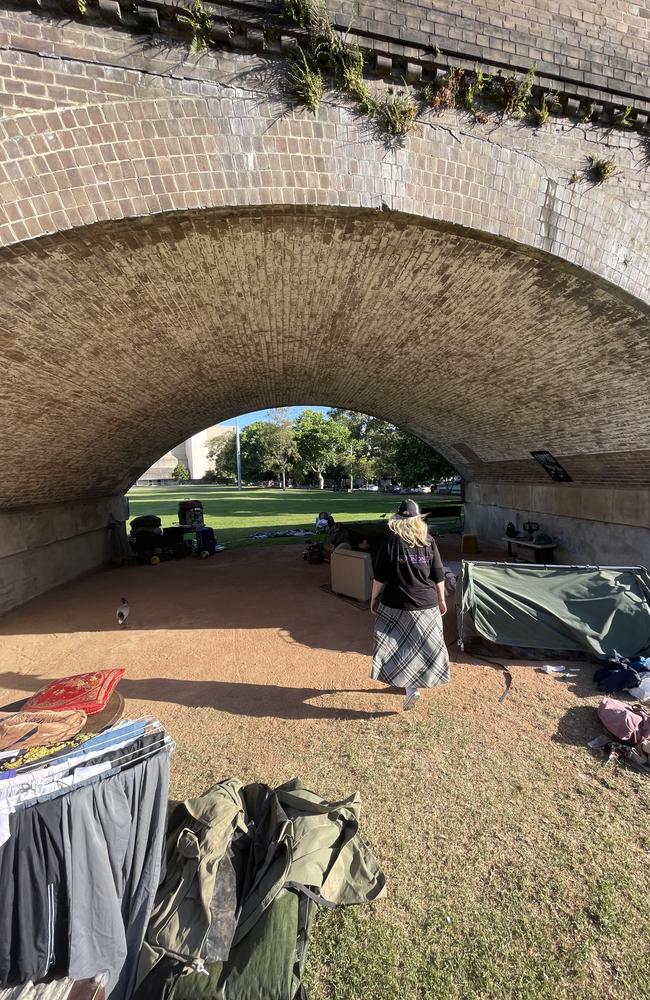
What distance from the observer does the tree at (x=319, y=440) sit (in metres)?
42.4

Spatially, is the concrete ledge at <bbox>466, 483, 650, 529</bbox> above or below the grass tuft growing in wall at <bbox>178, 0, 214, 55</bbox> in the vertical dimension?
below

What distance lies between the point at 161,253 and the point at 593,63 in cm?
543

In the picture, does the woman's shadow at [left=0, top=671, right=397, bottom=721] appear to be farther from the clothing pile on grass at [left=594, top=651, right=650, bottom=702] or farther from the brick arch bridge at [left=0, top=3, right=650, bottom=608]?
the brick arch bridge at [left=0, top=3, right=650, bottom=608]

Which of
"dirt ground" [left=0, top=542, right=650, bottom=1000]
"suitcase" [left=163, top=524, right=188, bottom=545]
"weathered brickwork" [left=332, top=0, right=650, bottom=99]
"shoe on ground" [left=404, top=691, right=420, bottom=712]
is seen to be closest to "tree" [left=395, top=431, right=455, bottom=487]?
"suitcase" [left=163, top=524, right=188, bottom=545]

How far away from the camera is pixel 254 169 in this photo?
3945 millimetres

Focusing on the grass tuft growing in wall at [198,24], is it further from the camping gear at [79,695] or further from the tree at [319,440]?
the tree at [319,440]

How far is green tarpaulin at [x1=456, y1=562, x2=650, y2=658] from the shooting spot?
215 inches

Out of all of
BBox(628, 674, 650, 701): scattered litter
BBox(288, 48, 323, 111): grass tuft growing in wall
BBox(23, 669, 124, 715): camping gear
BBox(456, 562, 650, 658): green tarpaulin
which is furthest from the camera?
BBox(456, 562, 650, 658): green tarpaulin

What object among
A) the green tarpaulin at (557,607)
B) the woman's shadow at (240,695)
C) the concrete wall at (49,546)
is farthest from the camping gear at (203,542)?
the green tarpaulin at (557,607)

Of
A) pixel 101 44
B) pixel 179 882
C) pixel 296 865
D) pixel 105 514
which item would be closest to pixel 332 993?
pixel 296 865

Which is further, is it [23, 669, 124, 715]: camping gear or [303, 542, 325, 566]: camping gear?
[303, 542, 325, 566]: camping gear

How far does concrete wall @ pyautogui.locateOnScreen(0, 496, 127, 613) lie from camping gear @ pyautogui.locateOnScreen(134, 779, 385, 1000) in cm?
835

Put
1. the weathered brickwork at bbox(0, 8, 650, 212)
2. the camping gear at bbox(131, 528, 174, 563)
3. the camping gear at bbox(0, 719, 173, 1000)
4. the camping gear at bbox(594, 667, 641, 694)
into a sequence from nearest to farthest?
the camping gear at bbox(0, 719, 173, 1000)
the weathered brickwork at bbox(0, 8, 650, 212)
the camping gear at bbox(594, 667, 641, 694)
the camping gear at bbox(131, 528, 174, 563)

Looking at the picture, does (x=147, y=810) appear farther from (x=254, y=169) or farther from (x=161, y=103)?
(x=161, y=103)
